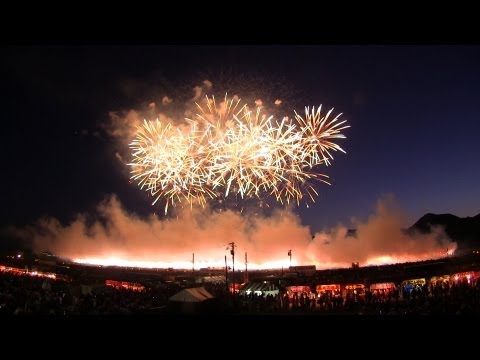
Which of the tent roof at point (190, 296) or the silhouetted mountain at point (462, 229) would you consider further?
the silhouetted mountain at point (462, 229)

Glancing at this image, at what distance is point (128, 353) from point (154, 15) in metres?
3.75

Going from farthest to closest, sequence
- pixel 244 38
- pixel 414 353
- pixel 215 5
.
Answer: pixel 414 353 → pixel 244 38 → pixel 215 5

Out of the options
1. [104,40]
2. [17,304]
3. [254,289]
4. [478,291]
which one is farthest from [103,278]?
[104,40]

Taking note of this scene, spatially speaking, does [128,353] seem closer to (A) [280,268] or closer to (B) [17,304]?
(B) [17,304]

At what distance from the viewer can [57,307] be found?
9859 millimetres

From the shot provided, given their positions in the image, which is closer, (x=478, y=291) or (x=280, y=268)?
(x=478, y=291)

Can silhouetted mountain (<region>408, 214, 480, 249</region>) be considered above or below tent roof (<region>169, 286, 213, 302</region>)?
above

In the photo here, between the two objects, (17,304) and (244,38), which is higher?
(244,38)

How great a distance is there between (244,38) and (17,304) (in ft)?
27.4

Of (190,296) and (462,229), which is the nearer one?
(190,296)

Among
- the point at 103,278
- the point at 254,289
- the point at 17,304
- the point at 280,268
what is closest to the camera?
the point at 17,304

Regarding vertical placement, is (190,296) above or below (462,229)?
below

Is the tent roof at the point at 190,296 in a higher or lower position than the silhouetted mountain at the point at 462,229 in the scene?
lower

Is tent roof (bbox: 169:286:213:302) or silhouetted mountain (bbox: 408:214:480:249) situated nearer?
tent roof (bbox: 169:286:213:302)
